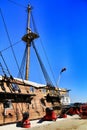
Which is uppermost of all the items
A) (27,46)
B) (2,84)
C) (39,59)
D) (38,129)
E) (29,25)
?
(29,25)

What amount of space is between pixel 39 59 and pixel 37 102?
14255 millimetres

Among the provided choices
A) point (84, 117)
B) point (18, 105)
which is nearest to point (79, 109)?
point (84, 117)

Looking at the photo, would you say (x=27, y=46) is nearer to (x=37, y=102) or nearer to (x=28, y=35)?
(x=28, y=35)

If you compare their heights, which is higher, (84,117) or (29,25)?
(29,25)

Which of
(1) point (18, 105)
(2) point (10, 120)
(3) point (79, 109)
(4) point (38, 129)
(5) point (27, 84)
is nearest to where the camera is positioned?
(4) point (38, 129)

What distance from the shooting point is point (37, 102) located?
31.0m

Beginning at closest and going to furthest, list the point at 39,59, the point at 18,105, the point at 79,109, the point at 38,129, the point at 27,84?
the point at 38,129 → the point at 18,105 → the point at 27,84 → the point at 79,109 → the point at 39,59

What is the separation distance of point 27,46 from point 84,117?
2507 centimetres

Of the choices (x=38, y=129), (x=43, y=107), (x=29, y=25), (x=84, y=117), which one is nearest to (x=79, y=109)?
(x=84, y=117)

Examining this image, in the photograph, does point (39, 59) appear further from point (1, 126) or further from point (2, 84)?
point (1, 126)

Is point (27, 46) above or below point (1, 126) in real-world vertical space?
above

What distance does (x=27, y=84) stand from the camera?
100 ft

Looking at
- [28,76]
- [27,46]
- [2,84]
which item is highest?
[27,46]

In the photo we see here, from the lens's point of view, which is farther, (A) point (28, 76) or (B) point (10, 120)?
(A) point (28, 76)
